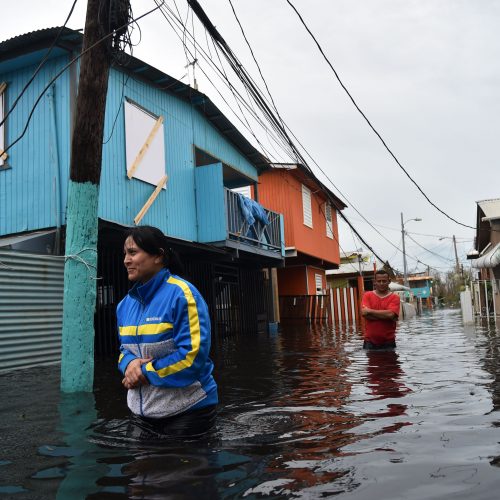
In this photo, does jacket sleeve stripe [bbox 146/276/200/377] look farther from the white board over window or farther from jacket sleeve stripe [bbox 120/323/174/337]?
the white board over window

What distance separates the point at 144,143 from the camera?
1274 centimetres

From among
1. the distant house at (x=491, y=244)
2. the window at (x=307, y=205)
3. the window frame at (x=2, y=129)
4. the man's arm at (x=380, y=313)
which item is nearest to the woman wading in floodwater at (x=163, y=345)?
the man's arm at (x=380, y=313)

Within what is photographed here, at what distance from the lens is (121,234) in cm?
1132

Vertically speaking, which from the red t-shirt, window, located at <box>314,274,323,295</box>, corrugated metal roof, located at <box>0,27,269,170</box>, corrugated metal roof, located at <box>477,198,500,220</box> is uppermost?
corrugated metal roof, located at <box>0,27,269,170</box>

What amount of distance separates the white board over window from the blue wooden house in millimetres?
24

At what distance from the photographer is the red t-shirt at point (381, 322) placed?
27.5 ft

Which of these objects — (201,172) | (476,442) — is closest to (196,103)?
(201,172)

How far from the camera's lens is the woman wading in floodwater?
3.21 m

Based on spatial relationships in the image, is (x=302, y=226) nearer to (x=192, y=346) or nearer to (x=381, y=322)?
(x=381, y=322)

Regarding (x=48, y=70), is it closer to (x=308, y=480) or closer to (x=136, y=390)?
(x=136, y=390)

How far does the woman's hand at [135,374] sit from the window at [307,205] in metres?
21.2

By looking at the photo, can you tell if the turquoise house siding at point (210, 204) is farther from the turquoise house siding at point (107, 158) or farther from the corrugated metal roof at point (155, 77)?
the corrugated metal roof at point (155, 77)

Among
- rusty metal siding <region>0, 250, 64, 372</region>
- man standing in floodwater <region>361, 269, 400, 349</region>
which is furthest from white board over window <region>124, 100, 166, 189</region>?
man standing in floodwater <region>361, 269, 400, 349</region>

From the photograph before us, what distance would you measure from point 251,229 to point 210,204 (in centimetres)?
264
